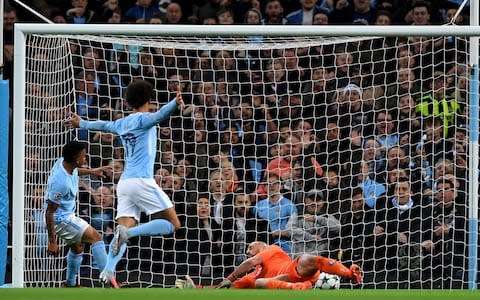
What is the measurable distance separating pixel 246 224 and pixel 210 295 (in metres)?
4.85

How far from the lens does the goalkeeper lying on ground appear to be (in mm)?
11812

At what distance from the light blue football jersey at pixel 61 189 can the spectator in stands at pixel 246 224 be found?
1.56 metres

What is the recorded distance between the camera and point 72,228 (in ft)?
41.1

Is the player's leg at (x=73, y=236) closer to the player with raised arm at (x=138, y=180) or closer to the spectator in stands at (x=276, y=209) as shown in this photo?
the player with raised arm at (x=138, y=180)

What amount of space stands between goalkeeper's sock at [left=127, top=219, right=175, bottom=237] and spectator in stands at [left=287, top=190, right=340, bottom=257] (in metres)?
1.47

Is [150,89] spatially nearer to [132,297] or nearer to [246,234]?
[246,234]

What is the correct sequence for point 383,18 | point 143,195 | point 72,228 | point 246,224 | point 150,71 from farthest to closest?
point 383,18 < point 150,71 < point 246,224 < point 72,228 < point 143,195

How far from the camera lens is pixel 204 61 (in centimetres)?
1382

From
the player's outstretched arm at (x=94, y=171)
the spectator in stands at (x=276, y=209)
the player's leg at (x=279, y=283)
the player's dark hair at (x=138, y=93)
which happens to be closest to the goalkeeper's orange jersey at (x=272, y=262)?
the player's leg at (x=279, y=283)

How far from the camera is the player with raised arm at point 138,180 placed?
11.8 m

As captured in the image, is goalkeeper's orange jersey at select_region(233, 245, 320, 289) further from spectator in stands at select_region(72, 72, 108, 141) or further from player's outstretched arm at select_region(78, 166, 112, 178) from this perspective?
spectator in stands at select_region(72, 72, 108, 141)

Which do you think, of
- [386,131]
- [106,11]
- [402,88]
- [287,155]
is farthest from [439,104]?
[106,11]

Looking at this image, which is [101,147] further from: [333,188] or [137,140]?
[333,188]

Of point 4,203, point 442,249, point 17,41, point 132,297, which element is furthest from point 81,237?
point 132,297
